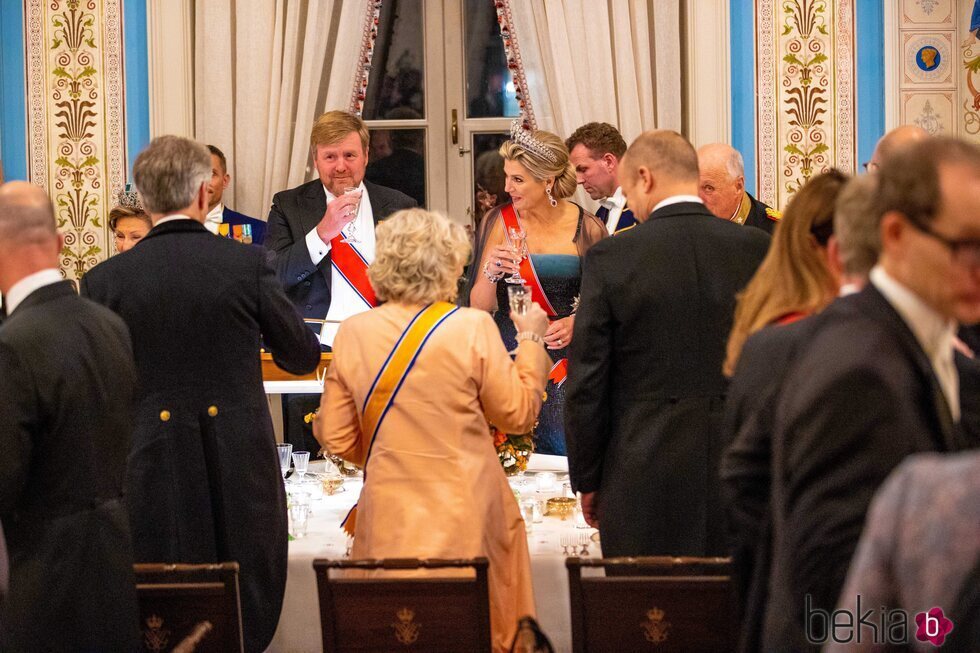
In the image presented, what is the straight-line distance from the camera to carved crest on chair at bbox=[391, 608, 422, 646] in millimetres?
2393

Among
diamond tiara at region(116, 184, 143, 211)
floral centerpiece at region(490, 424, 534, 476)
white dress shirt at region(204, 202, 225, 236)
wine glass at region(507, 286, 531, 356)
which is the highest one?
diamond tiara at region(116, 184, 143, 211)

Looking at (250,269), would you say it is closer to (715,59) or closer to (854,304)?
(854,304)

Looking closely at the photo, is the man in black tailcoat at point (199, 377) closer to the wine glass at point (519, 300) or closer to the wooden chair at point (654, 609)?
the wine glass at point (519, 300)

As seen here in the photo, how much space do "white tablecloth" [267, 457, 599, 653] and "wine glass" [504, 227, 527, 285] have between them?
1.13 m

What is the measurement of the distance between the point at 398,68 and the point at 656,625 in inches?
155

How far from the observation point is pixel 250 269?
9.67ft

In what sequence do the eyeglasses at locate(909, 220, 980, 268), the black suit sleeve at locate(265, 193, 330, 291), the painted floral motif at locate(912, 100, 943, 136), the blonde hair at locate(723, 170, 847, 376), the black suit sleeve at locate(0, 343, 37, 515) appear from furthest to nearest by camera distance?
1. the painted floral motif at locate(912, 100, 943, 136)
2. the black suit sleeve at locate(265, 193, 330, 291)
3. the black suit sleeve at locate(0, 343, 37, 515)
4. the blonde hair at locate(723, 170, 847, 376)
5. the eyeglasses at locate(909, 220, 980, 268)

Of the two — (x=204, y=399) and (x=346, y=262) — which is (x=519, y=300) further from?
(x=346, y=262)

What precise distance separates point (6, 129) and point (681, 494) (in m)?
3.84

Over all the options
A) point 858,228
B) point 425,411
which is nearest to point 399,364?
point 425,411

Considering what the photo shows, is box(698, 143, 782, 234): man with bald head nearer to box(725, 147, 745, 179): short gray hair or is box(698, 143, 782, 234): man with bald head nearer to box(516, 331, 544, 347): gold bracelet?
box(725, 147, 745, 179): short gray hair

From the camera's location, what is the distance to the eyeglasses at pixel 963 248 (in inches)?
54.9

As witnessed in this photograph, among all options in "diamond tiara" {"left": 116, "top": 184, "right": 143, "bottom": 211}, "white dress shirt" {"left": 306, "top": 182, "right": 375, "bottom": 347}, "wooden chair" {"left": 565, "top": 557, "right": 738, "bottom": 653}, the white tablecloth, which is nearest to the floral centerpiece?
the white tablecloth

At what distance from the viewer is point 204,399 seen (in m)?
2.96
